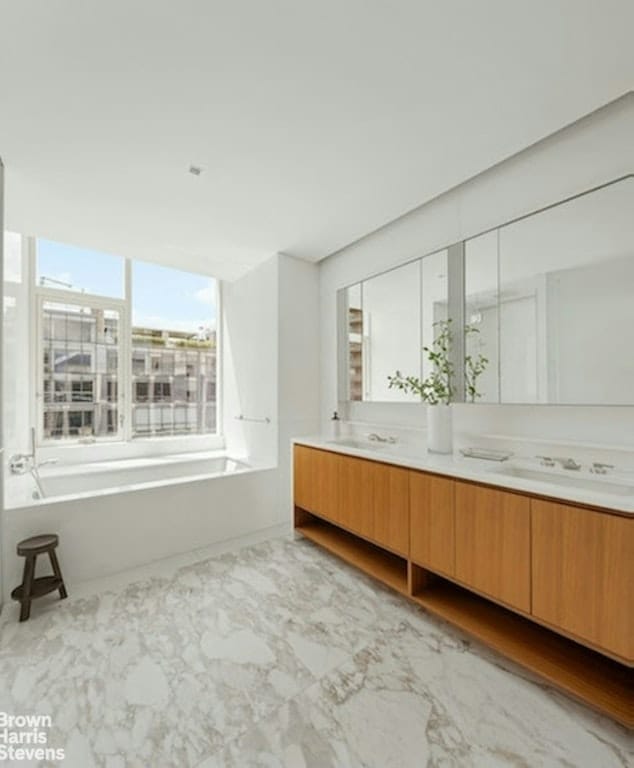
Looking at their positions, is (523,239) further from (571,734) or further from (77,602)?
(77,602)

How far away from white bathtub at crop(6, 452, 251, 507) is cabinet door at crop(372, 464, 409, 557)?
1429 millimetres

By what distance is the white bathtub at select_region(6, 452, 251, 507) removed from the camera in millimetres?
2648

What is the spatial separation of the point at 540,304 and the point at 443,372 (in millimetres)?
677

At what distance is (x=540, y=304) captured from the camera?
1.94 m

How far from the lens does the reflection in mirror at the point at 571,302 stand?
1.65 meters

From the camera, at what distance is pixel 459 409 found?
2.33 metres

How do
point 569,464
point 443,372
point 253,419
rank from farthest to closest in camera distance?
point 253,419 < point 443,372 < point 569,464

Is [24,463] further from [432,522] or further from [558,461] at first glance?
[558,461]

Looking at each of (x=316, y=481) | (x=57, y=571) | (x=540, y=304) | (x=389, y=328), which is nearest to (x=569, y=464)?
(x=540, y=304)

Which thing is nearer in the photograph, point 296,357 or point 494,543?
point 494,543

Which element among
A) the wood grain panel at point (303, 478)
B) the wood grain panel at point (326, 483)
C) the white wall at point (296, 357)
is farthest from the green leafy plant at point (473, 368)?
the white wall at point (296, 357)

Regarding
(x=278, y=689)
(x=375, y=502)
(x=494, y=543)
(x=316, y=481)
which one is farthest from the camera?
(x=316, y=481)

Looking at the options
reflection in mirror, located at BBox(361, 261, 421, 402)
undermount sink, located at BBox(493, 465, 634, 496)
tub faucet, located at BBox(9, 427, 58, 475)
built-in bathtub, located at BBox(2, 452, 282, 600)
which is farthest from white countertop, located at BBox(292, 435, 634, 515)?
tub faucet, located at BBox(9, 427, 58, 475)

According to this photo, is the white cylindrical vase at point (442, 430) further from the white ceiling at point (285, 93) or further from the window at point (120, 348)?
the window at point (120, 348)
